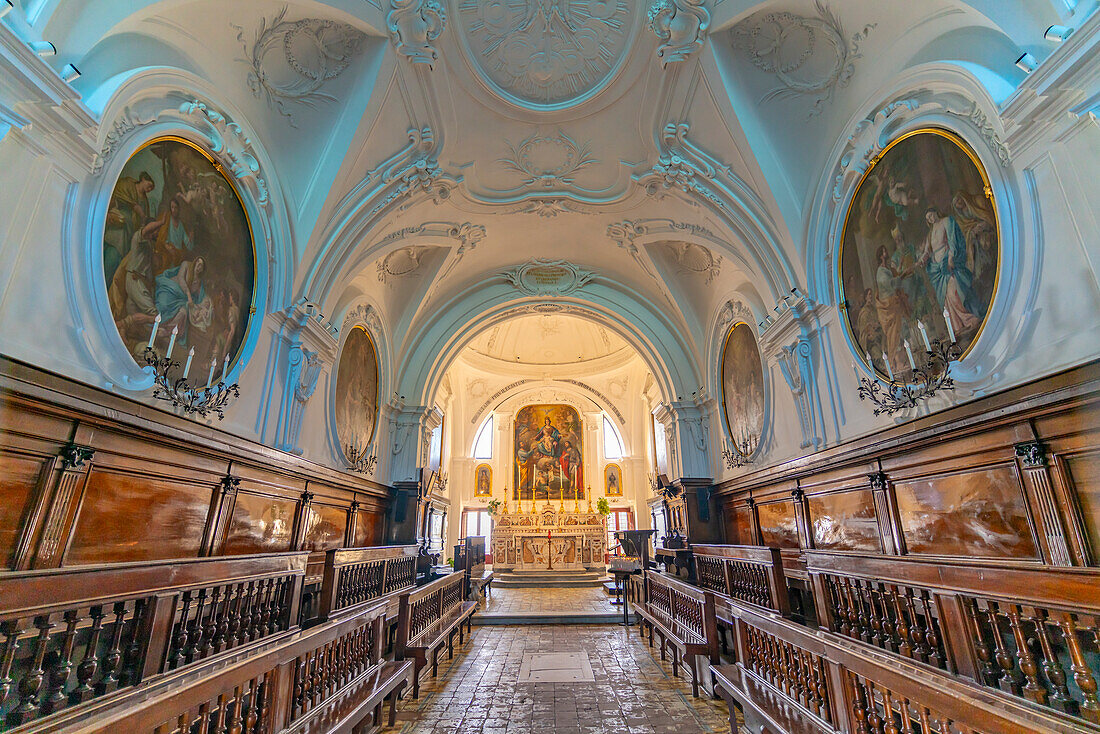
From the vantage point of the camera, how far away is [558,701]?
15.7 ft

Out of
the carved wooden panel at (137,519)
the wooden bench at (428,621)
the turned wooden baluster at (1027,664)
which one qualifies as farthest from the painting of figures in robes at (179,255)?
the turned wooden baluster at (1027,664)

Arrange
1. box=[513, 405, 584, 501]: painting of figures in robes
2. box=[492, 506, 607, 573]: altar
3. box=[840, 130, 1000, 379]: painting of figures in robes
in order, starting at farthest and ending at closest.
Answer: box=[513, 405, 584, 501]: painting of figures in robes
box=[492, 506, 607, 573]: altar
box=[840, 130, 1000, 379]: painting of figures in robes

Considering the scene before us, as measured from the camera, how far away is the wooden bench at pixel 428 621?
15.8ft

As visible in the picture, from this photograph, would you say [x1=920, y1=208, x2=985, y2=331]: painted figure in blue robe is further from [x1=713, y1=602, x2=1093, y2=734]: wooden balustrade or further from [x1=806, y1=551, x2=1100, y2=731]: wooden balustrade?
[x1=713, y1=602, x2=1093, y2=734]: wooden balustrade

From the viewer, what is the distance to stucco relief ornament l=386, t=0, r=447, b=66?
197 inches

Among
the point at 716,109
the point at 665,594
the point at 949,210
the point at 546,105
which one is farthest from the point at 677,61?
the point at 665,594

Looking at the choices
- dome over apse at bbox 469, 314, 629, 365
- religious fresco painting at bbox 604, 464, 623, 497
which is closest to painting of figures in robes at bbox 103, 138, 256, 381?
dome over apse at bbox 469, 314, 629, 365

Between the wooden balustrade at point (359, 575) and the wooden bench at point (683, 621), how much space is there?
345 cm

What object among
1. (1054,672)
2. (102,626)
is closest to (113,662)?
(102,626)

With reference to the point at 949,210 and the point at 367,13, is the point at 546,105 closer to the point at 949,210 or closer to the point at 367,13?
the point at 367,13

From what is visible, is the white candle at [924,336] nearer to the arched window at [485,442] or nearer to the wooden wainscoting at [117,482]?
the wooden wainscoting at [117,482]

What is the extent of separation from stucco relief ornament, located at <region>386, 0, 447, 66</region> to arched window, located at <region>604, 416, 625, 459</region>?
16447 mm

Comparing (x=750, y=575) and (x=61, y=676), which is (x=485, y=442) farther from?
(x=61, y=676)

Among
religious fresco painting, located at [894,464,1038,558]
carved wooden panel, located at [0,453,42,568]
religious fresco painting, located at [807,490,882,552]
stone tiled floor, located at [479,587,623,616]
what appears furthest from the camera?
stone tiled floor, located at [479,587,623,616]
